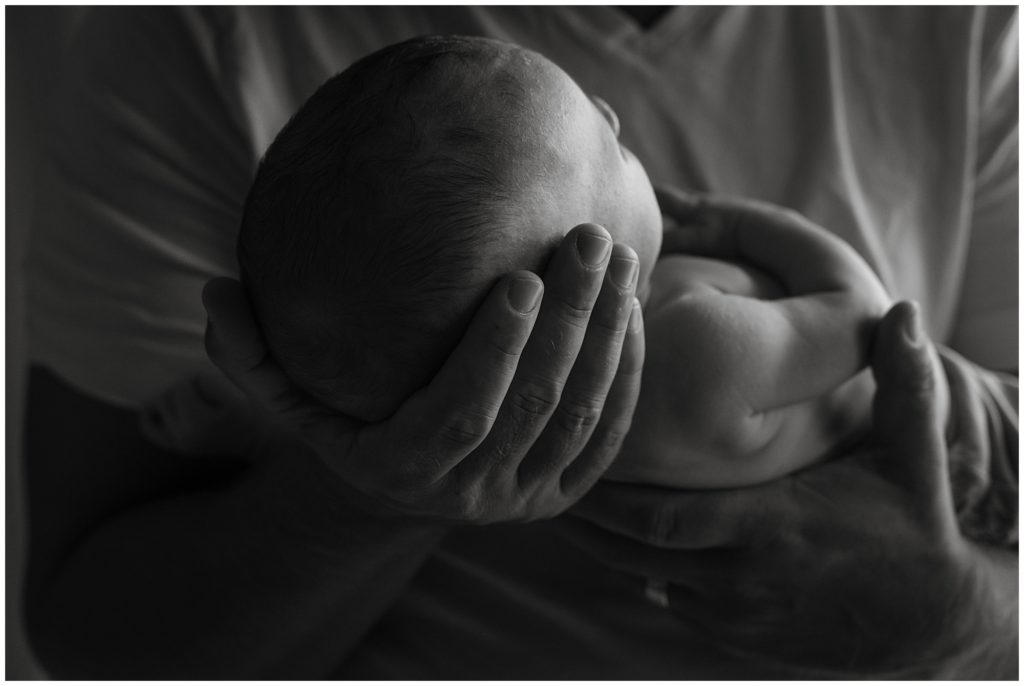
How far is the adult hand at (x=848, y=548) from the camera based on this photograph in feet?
2.84

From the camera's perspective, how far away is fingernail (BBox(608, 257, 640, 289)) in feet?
2.14

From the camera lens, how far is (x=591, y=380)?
2.31ft

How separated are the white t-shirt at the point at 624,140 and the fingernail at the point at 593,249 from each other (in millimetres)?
503

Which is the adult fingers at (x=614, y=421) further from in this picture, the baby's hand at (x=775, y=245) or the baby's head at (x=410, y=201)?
the baby's hand at (x=775, y=245)

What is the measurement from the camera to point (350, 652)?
1.17 meters

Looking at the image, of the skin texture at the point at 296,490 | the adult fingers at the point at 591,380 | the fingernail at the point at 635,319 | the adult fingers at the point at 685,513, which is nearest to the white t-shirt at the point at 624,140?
the skin texture at the point at 296,490

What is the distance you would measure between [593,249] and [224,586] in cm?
67

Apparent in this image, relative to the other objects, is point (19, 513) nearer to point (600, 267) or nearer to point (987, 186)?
point (600, 267)

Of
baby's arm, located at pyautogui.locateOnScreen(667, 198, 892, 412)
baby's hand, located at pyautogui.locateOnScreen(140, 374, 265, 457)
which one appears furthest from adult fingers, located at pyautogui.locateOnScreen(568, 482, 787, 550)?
baby's hand, located at pyautogui.locateOnScreen(140, 374, 265, 457)

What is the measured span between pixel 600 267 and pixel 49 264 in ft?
2.43

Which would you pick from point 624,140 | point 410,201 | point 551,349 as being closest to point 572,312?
point 551,349

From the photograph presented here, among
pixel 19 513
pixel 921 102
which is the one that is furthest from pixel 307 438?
pixel 19 513

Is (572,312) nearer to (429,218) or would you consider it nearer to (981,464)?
(429,218)

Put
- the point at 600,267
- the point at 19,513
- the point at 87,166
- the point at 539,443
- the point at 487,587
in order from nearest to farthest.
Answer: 1. the point at 600,267
2. the point at 539,443
3. the point at 87,166
4. the point at 487,587
5. the point at 19,513
